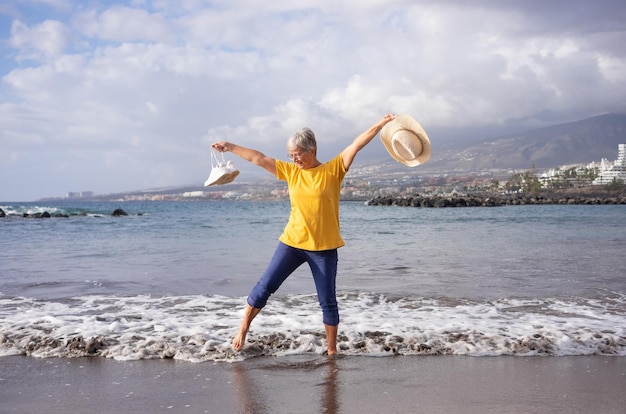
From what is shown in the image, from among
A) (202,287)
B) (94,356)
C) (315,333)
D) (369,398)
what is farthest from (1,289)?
(369,398)

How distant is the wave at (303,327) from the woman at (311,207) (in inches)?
32.2

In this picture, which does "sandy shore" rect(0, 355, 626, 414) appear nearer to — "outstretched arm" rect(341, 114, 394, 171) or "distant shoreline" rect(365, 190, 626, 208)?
"outstretched arm" rect(341, 114, 394, 171)

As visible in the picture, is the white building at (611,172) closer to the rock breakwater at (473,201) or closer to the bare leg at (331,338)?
the rock breakwater at (473,201)

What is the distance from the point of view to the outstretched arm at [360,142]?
509cm

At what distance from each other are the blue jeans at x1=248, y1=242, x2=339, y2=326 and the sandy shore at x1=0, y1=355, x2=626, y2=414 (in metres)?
0.49

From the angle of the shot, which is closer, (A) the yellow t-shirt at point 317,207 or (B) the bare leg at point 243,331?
(A) the yellow t-shirt at point 317,207

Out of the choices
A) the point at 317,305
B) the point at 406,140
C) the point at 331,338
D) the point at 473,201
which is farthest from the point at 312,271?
the point at 473,201

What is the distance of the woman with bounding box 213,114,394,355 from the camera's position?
200 inches

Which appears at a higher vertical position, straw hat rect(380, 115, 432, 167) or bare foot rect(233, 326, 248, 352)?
straw hat rect(380, 115, 432, 167)

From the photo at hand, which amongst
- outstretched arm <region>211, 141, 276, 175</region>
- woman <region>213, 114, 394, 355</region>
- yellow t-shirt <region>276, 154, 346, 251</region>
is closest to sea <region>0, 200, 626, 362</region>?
woman <region>213, 114, 394, 355</region>

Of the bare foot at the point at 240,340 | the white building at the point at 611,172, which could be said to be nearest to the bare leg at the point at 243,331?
the bare foot at the point at 240,340

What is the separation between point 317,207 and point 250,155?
79 cm

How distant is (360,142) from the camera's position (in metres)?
5.10

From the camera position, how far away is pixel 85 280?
1052 cm
